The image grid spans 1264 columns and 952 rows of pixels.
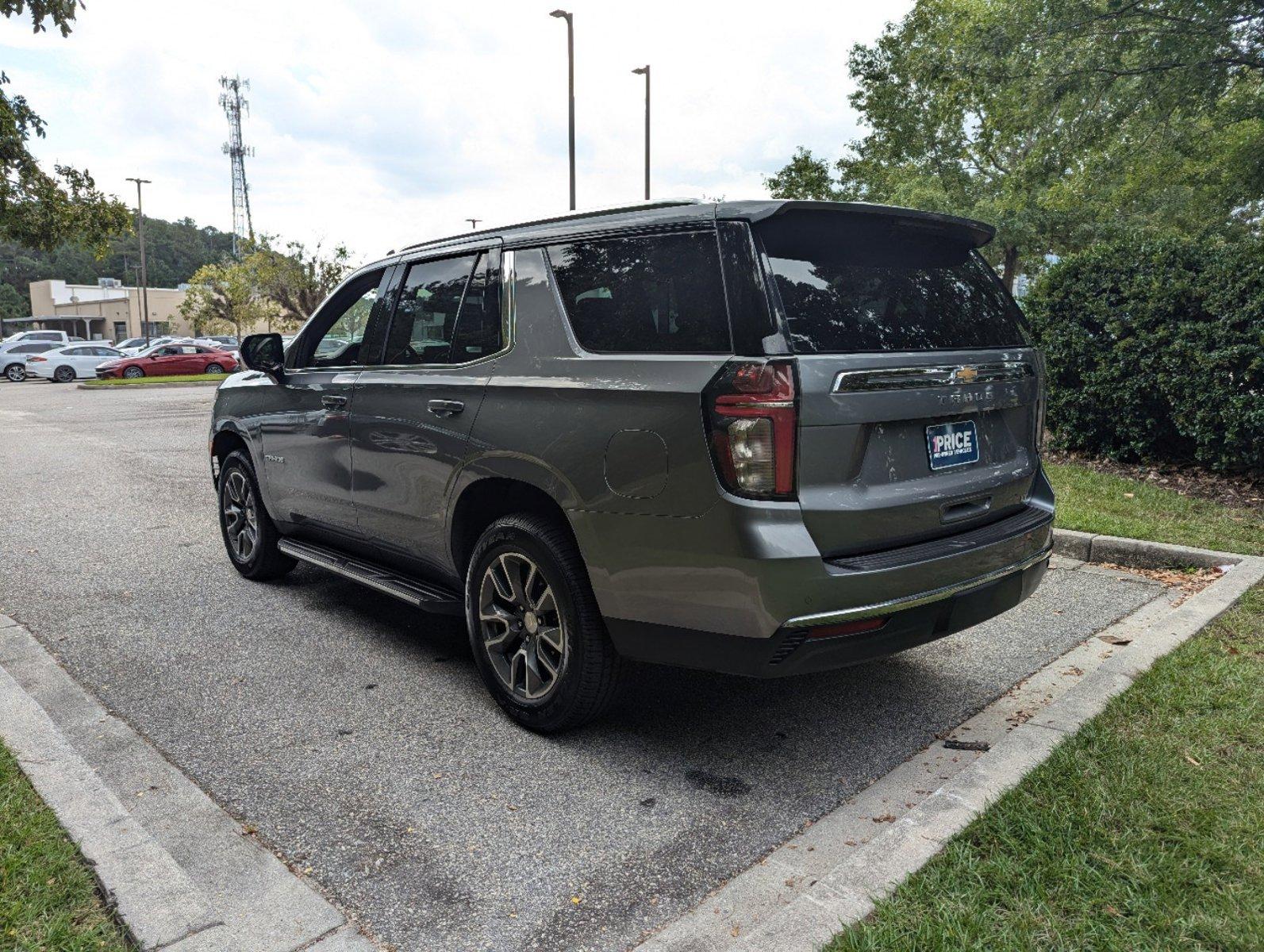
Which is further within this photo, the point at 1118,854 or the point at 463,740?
the point at 463,740

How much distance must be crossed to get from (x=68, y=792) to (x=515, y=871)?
155 cm

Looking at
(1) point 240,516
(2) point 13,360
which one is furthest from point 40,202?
(2) point 13,360

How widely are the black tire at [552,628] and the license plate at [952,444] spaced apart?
1.31 m

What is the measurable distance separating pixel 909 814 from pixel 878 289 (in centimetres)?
174

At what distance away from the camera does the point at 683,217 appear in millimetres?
3189

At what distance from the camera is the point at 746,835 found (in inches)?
116

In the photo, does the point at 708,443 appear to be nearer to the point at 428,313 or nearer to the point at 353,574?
the point at 428,313

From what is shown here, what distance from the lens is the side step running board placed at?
13.3ft

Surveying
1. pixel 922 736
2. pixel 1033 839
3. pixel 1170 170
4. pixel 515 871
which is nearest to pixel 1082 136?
pixel 1170 170

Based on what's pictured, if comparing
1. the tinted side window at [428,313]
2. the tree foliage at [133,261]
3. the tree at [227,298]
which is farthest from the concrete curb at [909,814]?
the tree foliage at [133,261]

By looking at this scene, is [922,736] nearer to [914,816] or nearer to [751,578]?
[914,816]

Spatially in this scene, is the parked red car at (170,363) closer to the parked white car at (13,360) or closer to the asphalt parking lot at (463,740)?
the parked white car at (13,360)

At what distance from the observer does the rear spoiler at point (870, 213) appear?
3027mm

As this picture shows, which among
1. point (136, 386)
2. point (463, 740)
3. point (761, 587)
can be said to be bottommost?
point (463, 740)
